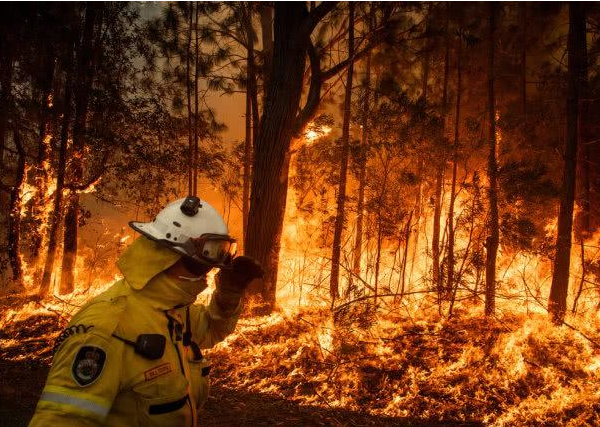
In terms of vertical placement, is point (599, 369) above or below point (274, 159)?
below

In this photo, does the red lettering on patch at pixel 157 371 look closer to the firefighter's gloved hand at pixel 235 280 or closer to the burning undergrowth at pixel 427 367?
the firefighter's gloved hand at pixel 235 280

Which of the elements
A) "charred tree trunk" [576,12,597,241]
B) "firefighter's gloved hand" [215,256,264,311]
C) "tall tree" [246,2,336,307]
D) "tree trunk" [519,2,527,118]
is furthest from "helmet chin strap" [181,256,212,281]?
"tree trunk" [519,2,527,118]

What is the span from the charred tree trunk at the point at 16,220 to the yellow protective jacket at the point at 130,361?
41.0 ft

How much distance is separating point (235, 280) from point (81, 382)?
111 centimetres

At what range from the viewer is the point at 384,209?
1096 centimetres


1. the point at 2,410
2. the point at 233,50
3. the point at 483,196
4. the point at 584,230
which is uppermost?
the point at 233,50

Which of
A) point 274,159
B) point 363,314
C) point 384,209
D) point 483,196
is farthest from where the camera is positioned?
point 384,209

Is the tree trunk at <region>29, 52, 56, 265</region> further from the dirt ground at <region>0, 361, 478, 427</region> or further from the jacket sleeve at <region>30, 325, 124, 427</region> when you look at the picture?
the jacket sleeve at <region>30, 325, 124, 427</region>

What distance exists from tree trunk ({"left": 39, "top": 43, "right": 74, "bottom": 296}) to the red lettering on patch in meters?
11.4

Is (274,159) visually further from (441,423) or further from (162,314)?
(162,314)

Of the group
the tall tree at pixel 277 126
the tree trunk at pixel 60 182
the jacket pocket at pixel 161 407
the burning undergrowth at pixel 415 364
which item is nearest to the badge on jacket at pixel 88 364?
the jacket pocket at pixel 161 407

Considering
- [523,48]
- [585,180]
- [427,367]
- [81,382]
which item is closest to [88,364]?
[81,382]

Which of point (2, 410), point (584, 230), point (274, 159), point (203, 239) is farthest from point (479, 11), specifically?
point (2, 410)

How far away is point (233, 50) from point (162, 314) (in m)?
12.1
